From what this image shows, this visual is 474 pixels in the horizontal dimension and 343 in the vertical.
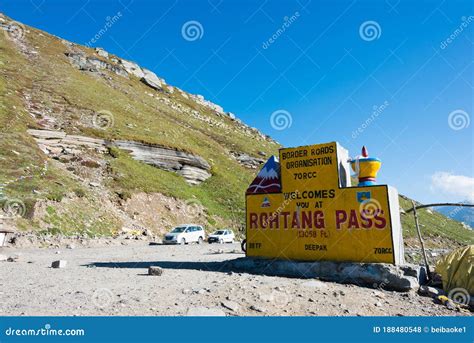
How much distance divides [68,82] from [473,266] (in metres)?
63.4

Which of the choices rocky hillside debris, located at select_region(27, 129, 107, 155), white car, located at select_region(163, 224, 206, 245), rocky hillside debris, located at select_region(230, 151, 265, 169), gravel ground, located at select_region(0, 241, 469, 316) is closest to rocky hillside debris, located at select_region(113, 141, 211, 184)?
rocky hillside debris, located at select_region(27, 129, 107, 155)

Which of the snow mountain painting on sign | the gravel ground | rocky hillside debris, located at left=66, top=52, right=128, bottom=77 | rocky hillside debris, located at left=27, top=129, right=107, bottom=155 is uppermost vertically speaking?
rocky hillside debris, located at left=66, top=52, right=128, bottom=77

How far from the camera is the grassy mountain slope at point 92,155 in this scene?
26.1 meters

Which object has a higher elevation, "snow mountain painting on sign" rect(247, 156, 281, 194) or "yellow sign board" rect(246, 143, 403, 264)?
"snow mountain painting on sign" rect(247, 156, 281, 194)

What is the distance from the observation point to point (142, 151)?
4444 cm

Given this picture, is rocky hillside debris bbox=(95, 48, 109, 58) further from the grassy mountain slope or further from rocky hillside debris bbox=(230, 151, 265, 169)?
rocky hillside debris bbox=(230, 151, 265, 169)

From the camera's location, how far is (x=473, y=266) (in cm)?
942

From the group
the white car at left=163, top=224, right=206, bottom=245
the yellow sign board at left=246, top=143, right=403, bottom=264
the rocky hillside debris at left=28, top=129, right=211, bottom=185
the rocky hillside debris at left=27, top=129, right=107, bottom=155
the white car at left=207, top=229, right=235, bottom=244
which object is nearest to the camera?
the yellow sign board at left=246, top=143, right=403, bottom=264

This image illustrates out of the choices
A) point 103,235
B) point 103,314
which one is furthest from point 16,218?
point 103,314

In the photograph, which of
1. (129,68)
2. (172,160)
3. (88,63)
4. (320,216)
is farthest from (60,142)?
(129,68)

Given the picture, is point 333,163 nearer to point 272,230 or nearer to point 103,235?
point 272,230

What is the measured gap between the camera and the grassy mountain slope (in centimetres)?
2611

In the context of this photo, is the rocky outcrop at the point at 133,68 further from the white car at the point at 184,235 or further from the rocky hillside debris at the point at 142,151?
the white car at the point at 184,235

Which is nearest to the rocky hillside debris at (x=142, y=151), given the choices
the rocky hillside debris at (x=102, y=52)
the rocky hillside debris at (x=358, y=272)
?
the rocky hillside debris at (x=358, y=272)
